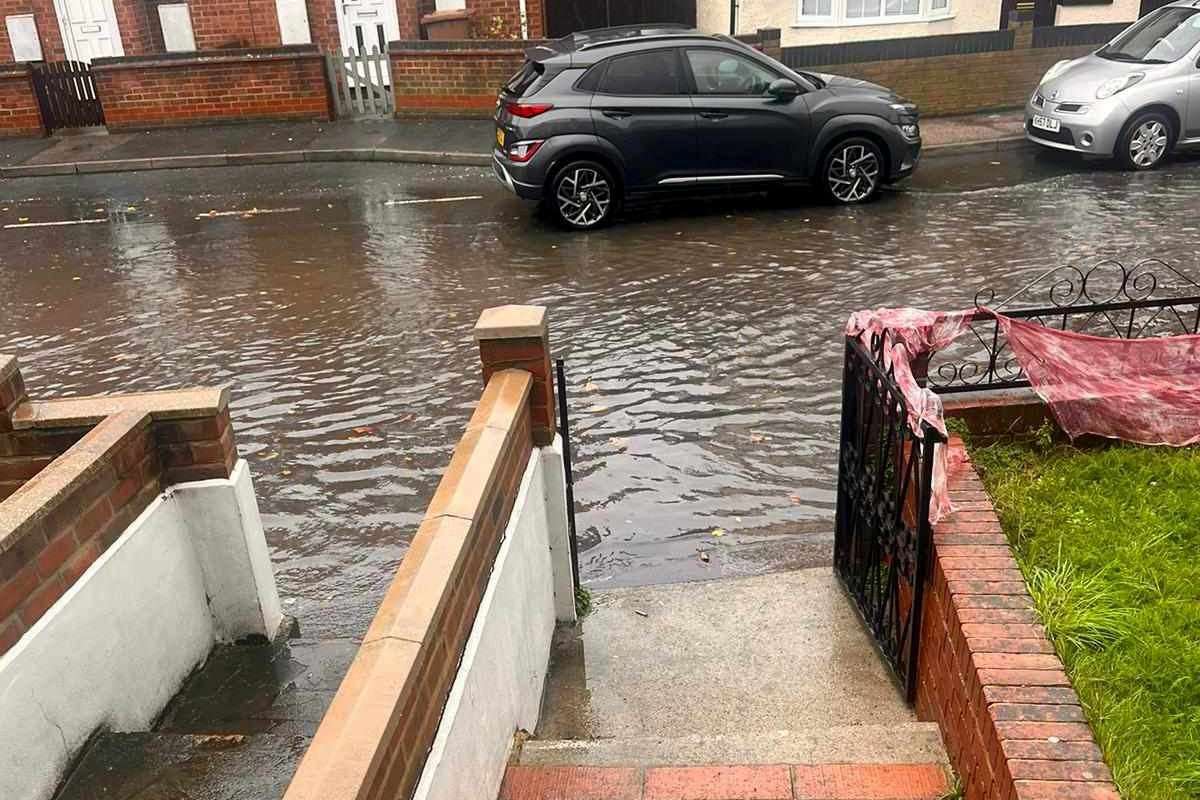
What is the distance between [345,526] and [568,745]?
2242mm

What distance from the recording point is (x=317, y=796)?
6.62 ft

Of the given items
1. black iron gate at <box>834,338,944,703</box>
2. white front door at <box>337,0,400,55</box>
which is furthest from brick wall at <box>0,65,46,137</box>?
black iron gate at <box>834,338,944,703</box>

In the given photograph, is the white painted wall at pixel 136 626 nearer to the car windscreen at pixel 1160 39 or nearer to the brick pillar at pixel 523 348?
the brick pillar at pixel 523 348

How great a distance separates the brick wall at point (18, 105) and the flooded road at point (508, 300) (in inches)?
130

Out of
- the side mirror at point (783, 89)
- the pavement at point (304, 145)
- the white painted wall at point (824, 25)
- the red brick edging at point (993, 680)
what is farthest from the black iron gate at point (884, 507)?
the white painted wall at point (824, 25)

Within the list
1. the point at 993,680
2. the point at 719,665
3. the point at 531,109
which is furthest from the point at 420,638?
the point at 531,109

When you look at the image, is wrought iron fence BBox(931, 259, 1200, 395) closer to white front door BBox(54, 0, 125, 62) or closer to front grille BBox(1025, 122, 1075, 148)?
front grille BBox(1025, 122, 1075, 148)

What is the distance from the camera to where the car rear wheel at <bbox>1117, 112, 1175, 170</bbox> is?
12.0m

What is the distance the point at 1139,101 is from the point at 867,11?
5.62 metres

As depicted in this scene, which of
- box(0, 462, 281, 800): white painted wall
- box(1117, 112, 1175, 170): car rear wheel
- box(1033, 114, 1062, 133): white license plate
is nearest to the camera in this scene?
box(0, 462, 281, 800): white painted wall

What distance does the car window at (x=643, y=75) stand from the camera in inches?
410

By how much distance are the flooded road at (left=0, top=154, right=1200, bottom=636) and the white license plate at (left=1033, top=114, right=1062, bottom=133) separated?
0.47 m

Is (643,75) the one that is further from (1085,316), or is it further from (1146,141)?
(1146,141)

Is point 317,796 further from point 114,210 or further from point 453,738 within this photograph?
point 114,210
